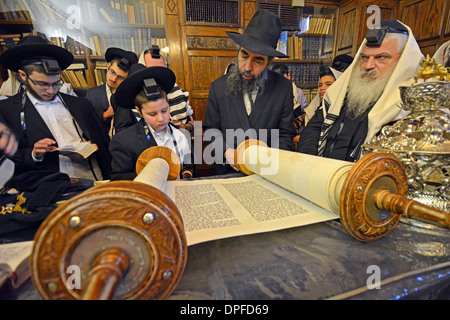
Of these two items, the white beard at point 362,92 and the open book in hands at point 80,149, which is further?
the open book in hands at point 80,149

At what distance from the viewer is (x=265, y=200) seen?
0.80 meters

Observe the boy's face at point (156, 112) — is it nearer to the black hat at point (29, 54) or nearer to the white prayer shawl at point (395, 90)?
the black hat at point (29, 54)

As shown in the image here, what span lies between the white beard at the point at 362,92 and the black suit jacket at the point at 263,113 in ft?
1.55

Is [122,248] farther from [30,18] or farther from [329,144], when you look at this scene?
[30,18]

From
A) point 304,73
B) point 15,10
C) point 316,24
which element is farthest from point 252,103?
point 15,10

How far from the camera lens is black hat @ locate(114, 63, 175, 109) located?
1312 mm

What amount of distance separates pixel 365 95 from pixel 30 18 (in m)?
4.49

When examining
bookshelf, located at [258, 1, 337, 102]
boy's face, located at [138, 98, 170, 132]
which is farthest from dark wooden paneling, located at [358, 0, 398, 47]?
boy's face, located at [138, 98, 170, 132]

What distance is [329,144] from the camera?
1.49 meters

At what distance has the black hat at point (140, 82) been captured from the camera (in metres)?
1.31

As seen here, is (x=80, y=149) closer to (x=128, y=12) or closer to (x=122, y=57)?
(x=122, y=57)

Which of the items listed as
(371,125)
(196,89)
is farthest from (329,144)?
(196,89)

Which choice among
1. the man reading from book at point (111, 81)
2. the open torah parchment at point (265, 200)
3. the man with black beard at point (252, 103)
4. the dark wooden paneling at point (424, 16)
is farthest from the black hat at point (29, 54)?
the dark wooden paneling at point (424, 16)

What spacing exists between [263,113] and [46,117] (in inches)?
70.6
